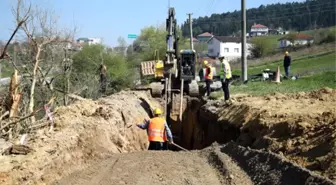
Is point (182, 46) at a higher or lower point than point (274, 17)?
lower

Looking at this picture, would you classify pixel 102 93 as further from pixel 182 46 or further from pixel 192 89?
pixel 182 46

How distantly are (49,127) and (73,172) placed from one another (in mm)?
2038

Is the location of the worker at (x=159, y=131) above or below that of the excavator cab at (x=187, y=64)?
below

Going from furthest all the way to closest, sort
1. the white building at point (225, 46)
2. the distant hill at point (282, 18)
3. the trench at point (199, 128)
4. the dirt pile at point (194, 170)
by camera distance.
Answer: the white building at point (225, 46) < the distant hill at point (282, 18) < the trench at point (199, 128) < the dirt pile at point (194, 170)

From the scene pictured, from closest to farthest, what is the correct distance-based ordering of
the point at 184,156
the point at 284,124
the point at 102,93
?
the point at 284,124
the point at 184,156
the point at 102,93

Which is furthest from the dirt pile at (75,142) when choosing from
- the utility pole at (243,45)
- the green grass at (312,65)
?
the green grass at (312,65)

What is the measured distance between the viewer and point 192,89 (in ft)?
71.2

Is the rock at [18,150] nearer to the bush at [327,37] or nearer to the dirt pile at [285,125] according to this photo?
the dirt pile at [285,125]

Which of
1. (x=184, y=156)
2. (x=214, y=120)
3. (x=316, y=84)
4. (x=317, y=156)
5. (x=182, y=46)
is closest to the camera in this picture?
(x=317, y=156)

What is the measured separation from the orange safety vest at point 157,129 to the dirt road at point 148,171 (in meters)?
2.28

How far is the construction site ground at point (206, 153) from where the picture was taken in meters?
8.04

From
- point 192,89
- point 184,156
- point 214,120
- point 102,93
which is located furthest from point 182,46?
point 184,156

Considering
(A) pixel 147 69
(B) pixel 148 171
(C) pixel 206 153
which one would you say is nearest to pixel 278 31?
(A) pixel 147 69

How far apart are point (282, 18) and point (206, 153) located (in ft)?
350
